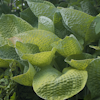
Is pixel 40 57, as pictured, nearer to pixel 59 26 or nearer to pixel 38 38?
pixel 38 38

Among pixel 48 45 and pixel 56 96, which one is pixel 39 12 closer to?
pixel 48 45

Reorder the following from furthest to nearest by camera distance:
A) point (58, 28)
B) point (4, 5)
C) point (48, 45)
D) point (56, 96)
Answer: point (4, 5) → point (58, 28) → point (48, 45) → point (56, 96)

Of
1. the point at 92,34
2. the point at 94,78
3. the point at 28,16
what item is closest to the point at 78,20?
the point at 92,34

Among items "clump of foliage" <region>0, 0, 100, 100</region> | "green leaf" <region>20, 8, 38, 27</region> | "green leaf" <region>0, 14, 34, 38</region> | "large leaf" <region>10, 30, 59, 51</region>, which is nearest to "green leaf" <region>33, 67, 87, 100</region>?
"clump of foliage" <region>0, 0, 100, 100</region>

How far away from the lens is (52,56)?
36 cm

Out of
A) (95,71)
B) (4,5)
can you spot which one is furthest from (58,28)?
(4,5)

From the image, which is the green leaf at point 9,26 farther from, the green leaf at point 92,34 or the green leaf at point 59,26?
the green leaf at point 92,34

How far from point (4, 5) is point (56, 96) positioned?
2.00ft

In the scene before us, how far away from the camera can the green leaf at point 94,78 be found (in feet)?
1.06

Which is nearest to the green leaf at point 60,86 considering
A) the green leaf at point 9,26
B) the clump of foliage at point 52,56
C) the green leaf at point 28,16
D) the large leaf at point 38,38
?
the clump of foliage at point 52,56

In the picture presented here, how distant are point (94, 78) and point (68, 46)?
0.10m

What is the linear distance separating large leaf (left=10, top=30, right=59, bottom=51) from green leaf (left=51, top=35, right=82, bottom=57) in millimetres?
30

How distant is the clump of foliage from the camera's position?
0.28m

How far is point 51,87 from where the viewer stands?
278 mm
